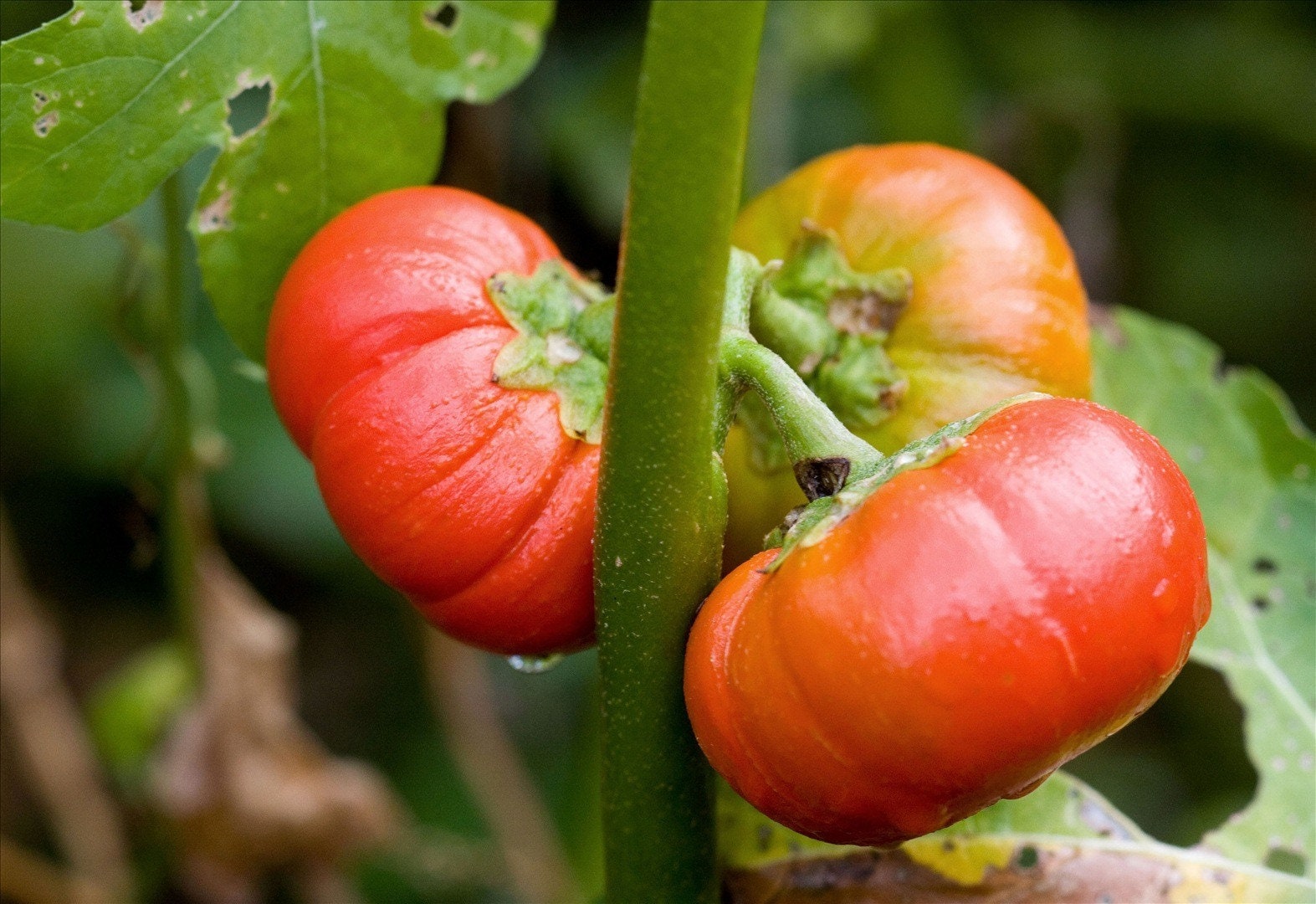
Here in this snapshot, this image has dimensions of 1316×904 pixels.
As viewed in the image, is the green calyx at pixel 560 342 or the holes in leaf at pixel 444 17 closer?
the green calyx at pixel 560 342

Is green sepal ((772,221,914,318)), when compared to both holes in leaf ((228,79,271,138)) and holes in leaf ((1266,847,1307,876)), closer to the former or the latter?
holes in leaf ((228,79,271,138))

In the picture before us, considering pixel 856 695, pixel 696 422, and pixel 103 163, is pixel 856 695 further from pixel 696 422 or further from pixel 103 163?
pixel 103 163

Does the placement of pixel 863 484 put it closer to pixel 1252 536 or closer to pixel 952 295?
pixel 952 295

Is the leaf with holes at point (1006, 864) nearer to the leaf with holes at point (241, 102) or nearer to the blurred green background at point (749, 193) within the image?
the leaf with holes at point (241, 102)

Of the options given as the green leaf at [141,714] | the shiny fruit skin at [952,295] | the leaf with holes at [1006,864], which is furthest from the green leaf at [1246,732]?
the green leaf at [141,714]

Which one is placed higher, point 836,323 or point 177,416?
point 836,323

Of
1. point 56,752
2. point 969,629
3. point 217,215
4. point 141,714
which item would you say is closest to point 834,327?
point 969,629
